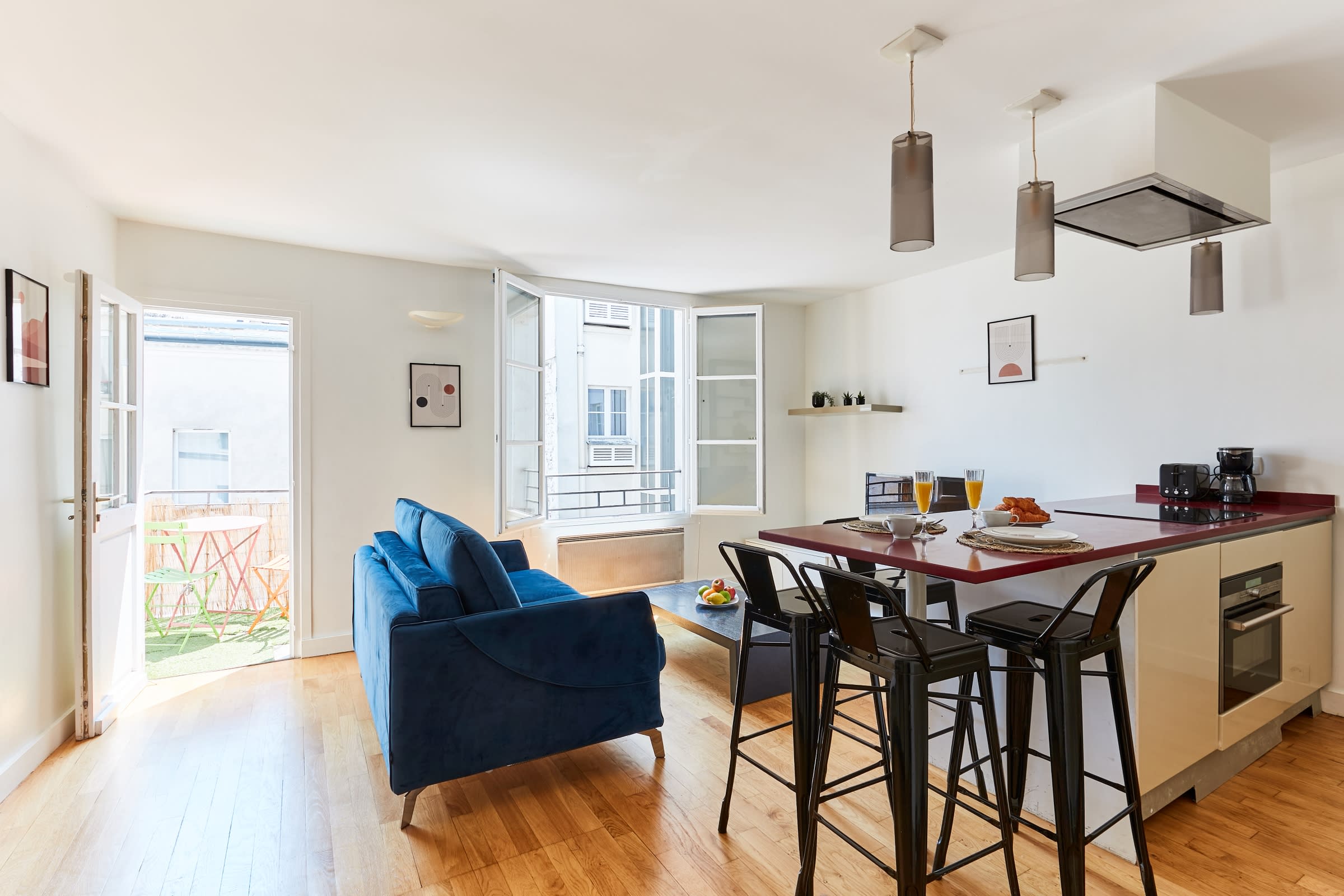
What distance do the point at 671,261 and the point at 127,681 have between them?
11.8 ft

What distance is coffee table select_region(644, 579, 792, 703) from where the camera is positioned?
3049 mm

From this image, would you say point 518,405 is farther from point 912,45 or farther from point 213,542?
point 912,45

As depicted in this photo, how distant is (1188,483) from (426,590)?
10.3 ft

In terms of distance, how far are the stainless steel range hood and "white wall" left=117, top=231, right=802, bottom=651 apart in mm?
3245

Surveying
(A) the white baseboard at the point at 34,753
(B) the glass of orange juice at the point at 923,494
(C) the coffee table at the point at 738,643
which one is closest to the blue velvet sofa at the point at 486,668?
(C) the coffee table at the point at 738,643

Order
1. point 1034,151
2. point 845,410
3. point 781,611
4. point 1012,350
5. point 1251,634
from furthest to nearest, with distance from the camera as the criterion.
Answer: point 845,410
point 1012,350
point 1034,151
point 1251,634
point 781,611

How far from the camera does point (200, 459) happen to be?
21.3 feet

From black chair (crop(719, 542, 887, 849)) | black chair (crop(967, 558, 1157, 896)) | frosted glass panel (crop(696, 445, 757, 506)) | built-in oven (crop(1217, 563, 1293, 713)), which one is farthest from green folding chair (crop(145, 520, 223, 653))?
built-in oven (crop(1217, 563, 1293, 713))

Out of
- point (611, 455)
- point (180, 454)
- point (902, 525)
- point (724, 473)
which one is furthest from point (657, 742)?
point (180, 454)

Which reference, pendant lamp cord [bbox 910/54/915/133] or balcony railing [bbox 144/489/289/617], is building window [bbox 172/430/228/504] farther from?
pendant lamp cord [bbox 910/54/915/133]

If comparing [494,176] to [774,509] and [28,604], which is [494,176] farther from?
[774,509]

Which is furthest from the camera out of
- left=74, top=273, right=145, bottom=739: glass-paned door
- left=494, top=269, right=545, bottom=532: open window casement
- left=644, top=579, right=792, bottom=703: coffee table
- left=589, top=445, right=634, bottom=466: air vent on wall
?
left=589, top=445, right=634, bottom=466: air vent on wall

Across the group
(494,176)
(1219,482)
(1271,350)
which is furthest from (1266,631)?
(494,176)

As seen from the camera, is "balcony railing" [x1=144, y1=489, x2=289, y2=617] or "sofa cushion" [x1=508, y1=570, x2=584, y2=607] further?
"balcony railing" [x1=144, y1=489, x2=289, y2=617]
